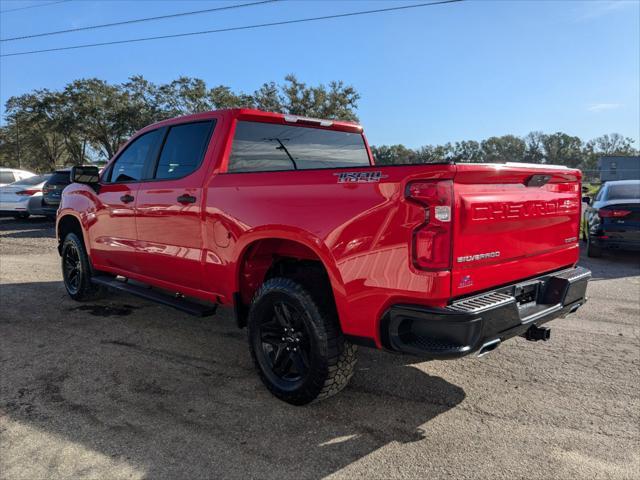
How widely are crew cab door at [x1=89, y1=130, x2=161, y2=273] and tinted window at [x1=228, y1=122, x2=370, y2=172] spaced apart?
1.10 metres

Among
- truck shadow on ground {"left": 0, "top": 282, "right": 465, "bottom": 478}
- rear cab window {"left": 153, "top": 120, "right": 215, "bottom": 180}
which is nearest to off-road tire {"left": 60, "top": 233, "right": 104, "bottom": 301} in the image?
truck shadow on ground {"left": 0, "top": 282, "right": 465, "bottom": 478}

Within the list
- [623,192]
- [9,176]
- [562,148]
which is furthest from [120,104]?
[562,148]

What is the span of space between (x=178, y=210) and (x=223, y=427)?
186 cm

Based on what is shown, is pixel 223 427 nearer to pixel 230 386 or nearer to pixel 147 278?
pixel 230 386

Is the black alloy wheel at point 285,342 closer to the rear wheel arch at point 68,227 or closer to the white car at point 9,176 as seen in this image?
the rear wheel arch at point 68,227

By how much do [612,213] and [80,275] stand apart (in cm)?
846

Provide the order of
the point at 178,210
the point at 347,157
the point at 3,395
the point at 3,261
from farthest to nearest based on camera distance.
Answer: the point at 3,261
the point at 347,157
the point at 178,210
the point at 3,395

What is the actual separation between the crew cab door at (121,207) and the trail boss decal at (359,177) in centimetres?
249

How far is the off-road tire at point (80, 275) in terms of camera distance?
574 cm

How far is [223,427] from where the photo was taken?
9.84 ft

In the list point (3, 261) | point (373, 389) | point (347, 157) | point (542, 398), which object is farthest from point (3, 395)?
point (3, 261)

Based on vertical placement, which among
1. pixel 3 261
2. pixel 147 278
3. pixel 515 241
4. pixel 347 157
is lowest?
pixel 3 261

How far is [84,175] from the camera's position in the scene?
5.22 m

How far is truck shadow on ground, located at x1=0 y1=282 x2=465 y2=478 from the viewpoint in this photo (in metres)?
2.68
